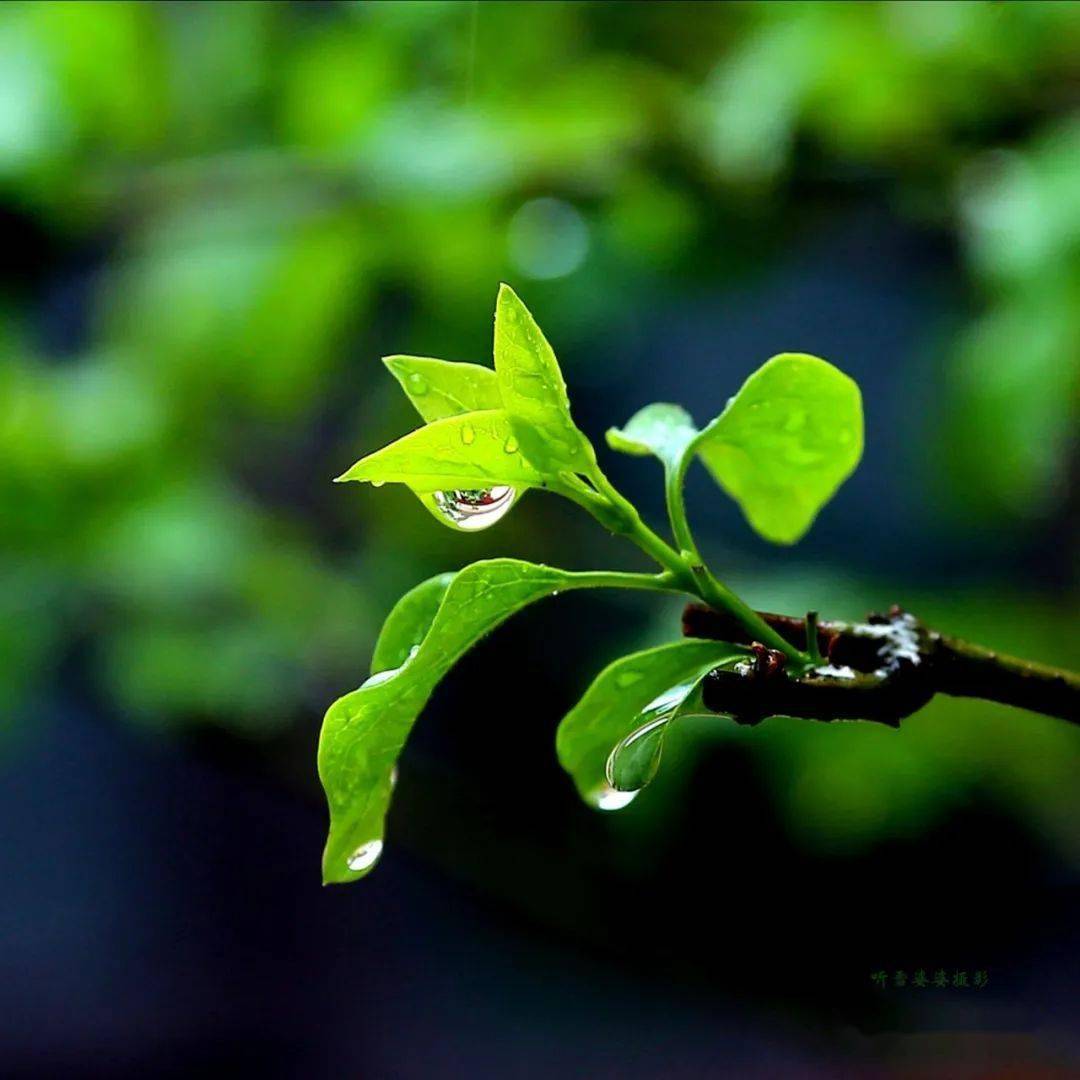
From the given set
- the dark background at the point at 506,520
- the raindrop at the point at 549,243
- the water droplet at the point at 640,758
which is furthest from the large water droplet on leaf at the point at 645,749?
the raindrop at the point at 549,243

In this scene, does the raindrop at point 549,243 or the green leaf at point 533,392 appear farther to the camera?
the raindrop at point 549,243

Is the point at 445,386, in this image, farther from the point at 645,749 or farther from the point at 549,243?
the point at 549,243

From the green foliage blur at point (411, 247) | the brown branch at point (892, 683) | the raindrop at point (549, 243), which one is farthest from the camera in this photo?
the raindrop at point (549, 243)

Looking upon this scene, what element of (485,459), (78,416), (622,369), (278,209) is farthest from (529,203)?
(485,459)

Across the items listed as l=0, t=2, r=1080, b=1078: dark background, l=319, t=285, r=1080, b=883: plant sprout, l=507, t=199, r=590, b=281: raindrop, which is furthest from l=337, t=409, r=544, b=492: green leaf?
l=507, t=199, r=590, b=281: raindrop

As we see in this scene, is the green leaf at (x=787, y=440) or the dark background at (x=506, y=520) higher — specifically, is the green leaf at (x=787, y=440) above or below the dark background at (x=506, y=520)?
below

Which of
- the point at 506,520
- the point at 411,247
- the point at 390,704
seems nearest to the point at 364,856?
the point at 390,704

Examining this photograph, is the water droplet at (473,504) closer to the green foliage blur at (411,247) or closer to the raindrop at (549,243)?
the green foliage blur at (411,247)
